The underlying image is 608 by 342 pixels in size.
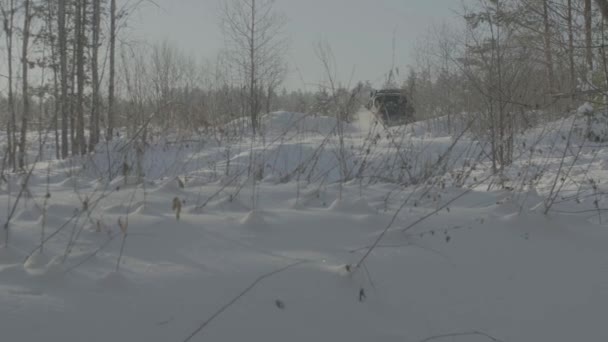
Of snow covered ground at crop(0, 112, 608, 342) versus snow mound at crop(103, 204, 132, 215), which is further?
snow mound at crop(103, 204, 132, 215)

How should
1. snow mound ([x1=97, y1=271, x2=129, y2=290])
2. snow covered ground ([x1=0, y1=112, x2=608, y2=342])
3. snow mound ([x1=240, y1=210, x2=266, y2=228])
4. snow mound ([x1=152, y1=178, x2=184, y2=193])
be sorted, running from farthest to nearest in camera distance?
snow mound ([x1=152, y1=178, x2=184, y2=193]) < snow mound ([x1=240, y1=210, x2=266, y2=228]) < snow mound ([x1=97, y1=271, x2=129, y2=290]) < snow covered ground ([x1=0, y1=112, x2=608, y2=342])

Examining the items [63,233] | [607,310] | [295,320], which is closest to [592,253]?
[607,310]

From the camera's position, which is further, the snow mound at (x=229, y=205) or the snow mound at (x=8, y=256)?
the snow mound at (x=229, y=205)

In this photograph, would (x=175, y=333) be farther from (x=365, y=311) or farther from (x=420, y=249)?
(x=420, y=249)

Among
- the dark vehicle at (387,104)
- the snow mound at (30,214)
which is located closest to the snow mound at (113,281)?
the snow mound at (30,214)

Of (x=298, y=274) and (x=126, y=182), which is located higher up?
(x=126, y=182)

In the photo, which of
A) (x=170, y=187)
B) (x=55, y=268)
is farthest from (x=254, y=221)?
(x=170, y=187)

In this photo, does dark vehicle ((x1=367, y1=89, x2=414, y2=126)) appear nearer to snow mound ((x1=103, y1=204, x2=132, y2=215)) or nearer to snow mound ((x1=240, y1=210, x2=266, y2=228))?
snow mound ((x1=240, y1=210, x2=266, y2=228))

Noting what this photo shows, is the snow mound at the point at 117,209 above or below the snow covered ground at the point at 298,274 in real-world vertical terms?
above

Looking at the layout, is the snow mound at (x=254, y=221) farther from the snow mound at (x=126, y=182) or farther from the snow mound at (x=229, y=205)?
the snow mound at (x=126, y=182)

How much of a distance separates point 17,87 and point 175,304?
2228 millimetres

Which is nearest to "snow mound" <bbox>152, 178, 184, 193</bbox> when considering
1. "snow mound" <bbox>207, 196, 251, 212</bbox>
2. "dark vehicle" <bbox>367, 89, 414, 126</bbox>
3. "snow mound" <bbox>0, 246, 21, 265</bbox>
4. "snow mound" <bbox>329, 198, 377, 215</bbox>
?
"snow mound" <bbox>207, 196, 251, 212</bbox>

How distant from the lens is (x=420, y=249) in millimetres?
1867

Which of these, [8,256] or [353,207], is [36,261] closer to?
[8,256]
